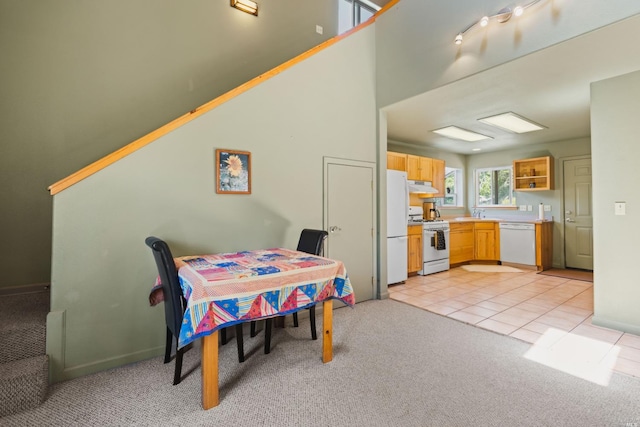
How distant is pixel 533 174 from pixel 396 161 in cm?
325

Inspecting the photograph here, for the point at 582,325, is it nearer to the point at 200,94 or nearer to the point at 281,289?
the point at 281,289

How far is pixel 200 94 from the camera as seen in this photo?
380 centimetres

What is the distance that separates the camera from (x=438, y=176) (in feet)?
20.3

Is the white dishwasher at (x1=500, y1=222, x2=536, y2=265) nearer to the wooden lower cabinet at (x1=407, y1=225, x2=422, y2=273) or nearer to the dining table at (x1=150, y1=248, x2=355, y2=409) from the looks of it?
the wooden lower cabinet at (x1=407, y1=225, x2=422, y2=273)

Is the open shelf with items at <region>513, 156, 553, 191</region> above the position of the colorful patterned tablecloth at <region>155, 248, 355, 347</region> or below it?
above

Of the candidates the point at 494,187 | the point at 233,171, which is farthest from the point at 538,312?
the point at 494,187

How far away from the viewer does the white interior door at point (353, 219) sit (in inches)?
141

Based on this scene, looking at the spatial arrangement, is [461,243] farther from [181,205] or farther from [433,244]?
[181,205]

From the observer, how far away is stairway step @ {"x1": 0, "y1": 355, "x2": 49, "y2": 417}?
1.73m

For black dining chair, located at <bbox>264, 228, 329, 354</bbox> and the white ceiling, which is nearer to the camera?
the white ceiling

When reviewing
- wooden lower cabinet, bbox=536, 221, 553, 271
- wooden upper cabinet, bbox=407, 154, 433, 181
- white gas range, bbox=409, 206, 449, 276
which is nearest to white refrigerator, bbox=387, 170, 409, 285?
white gas range, bbox=409, 206, 449, 276

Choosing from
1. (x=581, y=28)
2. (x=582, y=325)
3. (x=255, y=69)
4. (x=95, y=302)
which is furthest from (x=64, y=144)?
(x=582, y=325)

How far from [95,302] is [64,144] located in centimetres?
187

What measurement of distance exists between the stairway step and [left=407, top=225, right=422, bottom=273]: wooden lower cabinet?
15.2 feet
